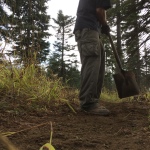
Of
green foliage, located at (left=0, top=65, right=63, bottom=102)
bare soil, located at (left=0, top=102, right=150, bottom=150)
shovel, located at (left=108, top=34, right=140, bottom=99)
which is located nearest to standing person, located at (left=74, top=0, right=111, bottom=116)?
bare soil, located at (left=0, top=102, right=150, bottom=150)

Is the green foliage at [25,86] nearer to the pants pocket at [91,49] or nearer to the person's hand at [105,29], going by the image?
the pants pocket at [91,49]

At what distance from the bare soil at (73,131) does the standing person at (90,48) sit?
0.20 metres

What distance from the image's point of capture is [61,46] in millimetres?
36469

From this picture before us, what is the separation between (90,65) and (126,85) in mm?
705

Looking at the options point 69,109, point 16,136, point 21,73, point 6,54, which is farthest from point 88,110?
point 16,136

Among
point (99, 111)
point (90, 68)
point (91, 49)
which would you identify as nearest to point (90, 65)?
point (90, 68)

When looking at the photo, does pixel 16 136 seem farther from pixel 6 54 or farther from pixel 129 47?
pixel 129 47

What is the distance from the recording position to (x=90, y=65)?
3.39 metres

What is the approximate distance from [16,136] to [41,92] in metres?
1.71

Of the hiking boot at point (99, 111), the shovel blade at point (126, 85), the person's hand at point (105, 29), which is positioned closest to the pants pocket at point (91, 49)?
the person's hand at point (105, 29)

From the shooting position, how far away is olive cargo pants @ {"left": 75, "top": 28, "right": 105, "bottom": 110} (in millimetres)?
3375

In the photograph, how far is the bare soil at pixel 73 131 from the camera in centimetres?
174

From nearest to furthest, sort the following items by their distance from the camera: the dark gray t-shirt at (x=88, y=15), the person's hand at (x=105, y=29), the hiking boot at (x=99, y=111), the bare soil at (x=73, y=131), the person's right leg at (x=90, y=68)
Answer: the bare soil at (x=73, y=131) → the hiking boot at (x=99, y=111) → the person's right leg at (x=90, y=68) → the dark gray t-shirt at (x=88, y=15) → the person's hand at (x=105, y=29)

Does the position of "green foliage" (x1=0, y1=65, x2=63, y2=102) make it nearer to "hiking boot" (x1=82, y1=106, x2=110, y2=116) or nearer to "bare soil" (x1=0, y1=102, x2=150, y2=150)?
"bare soil" (x1=0, y1=102, x2=150, y2=150)
